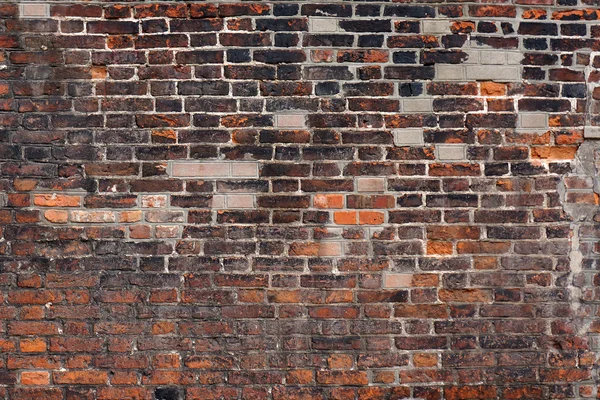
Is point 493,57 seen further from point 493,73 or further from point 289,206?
point 289,206

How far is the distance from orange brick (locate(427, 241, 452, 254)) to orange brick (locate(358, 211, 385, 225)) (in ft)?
0.90

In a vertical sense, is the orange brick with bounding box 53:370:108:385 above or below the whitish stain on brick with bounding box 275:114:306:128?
below

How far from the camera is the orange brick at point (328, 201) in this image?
2795mm

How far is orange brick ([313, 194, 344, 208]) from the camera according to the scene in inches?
110

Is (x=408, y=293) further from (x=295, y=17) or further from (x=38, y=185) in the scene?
(x=38, y=185)

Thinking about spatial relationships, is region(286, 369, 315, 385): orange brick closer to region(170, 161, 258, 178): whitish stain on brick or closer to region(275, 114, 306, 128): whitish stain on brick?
region(170, 161, 258, 178): whitish stain on brick

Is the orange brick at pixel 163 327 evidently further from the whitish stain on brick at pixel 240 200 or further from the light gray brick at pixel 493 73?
the light gray brick at pixel 493 73

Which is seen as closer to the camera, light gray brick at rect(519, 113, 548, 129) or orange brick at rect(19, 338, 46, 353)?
orange brick at rect(19, 338, 46, 353)

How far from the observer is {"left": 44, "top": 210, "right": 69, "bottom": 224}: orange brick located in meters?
2.77

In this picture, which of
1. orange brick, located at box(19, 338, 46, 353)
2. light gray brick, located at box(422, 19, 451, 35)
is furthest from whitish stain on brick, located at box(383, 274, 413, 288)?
orange brick, located at box(19, 338, 46, 353)

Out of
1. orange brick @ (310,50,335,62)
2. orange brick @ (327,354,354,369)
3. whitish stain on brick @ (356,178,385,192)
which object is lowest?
orange brick @ (327,354,354,369)

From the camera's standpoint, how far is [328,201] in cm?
279

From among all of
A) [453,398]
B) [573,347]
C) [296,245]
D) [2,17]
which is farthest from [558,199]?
[2,17]

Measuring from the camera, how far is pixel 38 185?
2777 mm
